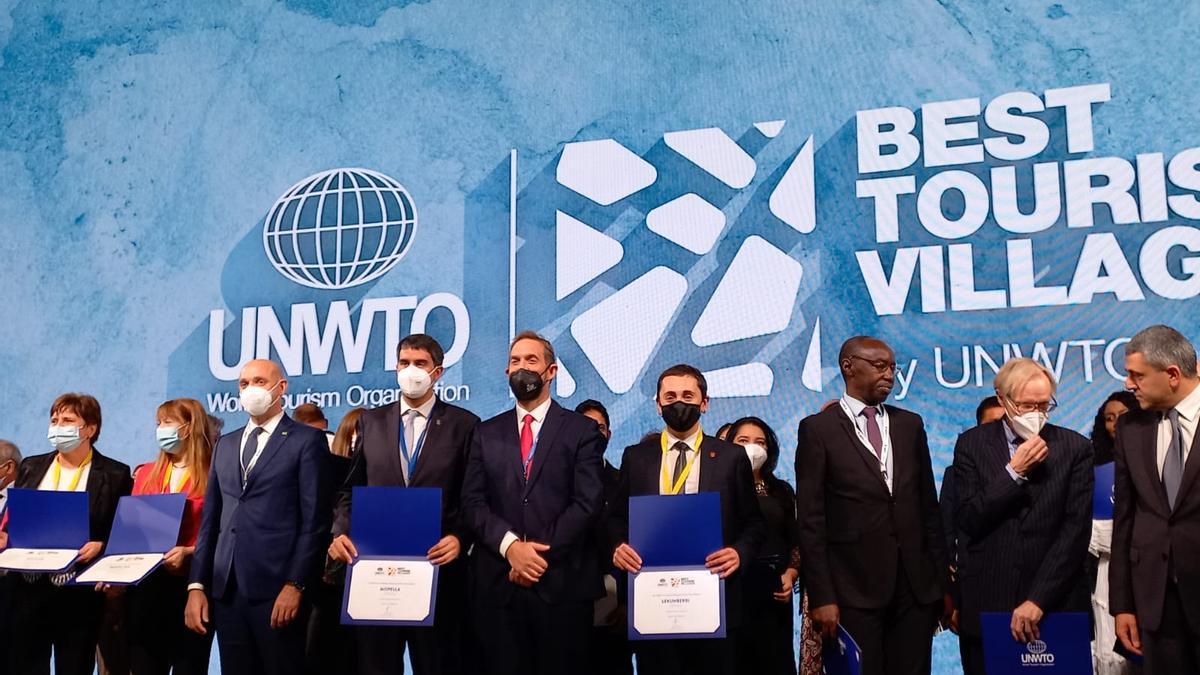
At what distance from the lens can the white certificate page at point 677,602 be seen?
12.6 feet

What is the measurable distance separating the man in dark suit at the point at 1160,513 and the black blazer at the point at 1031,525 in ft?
0.60

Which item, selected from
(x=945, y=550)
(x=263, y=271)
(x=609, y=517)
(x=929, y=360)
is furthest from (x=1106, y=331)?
(x=263, y=271)

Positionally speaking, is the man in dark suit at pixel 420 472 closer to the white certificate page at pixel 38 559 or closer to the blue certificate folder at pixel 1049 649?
the white certificate page at pixel 38 559

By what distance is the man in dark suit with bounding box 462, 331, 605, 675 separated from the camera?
4.00m

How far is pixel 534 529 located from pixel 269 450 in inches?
42.1

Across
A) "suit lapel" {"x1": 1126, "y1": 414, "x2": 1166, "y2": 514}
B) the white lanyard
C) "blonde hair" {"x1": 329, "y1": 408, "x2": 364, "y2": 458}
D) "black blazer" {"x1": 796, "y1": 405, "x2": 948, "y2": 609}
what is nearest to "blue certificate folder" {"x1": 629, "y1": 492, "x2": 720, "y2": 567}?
"black blazer" {"x1": 796, "y1": 405, "x2": 948, "y2": 609}

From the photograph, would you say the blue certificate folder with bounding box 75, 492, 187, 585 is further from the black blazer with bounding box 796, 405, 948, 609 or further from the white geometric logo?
the white geometric logo

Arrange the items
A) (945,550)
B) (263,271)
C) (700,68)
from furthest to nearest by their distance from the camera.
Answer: (263,271)
(700,68)
(945,550)

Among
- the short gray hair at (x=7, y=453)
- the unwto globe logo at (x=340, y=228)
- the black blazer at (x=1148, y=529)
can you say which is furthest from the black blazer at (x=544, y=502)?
the unwto globe logo at (x=340, y=228)

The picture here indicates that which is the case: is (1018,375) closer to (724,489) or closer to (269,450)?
(724,489)

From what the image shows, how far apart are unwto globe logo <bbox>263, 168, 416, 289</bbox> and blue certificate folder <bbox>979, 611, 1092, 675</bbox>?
4.60 metres

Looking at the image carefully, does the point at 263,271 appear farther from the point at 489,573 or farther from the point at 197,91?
the point at 489,573

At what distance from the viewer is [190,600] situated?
14.3 ft

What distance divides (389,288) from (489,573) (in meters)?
3.55
